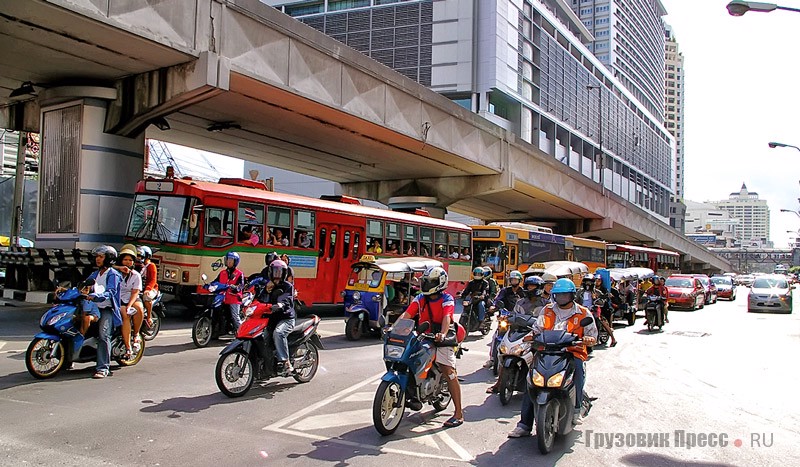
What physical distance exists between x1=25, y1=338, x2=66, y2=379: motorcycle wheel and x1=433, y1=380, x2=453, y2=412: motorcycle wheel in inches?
200

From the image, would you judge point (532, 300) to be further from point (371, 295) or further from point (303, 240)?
point (303, 240)

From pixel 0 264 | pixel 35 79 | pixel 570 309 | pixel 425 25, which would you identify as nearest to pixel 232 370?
pixel 570 309

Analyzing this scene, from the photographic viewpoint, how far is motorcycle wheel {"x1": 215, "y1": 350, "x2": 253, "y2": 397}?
24.4ft

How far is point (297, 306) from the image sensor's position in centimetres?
885

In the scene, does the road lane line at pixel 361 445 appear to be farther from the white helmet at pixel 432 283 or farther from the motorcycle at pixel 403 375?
the white helmet at pixel 432 283

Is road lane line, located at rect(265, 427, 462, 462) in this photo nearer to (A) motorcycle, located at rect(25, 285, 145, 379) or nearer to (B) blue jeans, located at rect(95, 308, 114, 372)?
(B) blue jeans, located at rect(95, 308, 114, 372)

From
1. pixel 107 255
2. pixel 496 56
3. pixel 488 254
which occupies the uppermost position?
pixel 496 56

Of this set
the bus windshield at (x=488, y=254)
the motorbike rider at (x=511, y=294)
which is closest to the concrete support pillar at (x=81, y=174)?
the motorbike rider at (x=511, y=294)

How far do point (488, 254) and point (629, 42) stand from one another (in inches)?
4459

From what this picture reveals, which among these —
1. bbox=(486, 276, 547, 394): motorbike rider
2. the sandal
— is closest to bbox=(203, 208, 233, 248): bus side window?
bbox=(486, 276, 547, 394): motorbike rider

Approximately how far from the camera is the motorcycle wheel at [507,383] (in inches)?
308

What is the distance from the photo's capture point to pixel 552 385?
576 centimetres

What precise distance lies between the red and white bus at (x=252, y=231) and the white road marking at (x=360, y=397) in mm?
7556


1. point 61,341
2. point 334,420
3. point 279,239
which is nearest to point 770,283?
point 279,239
